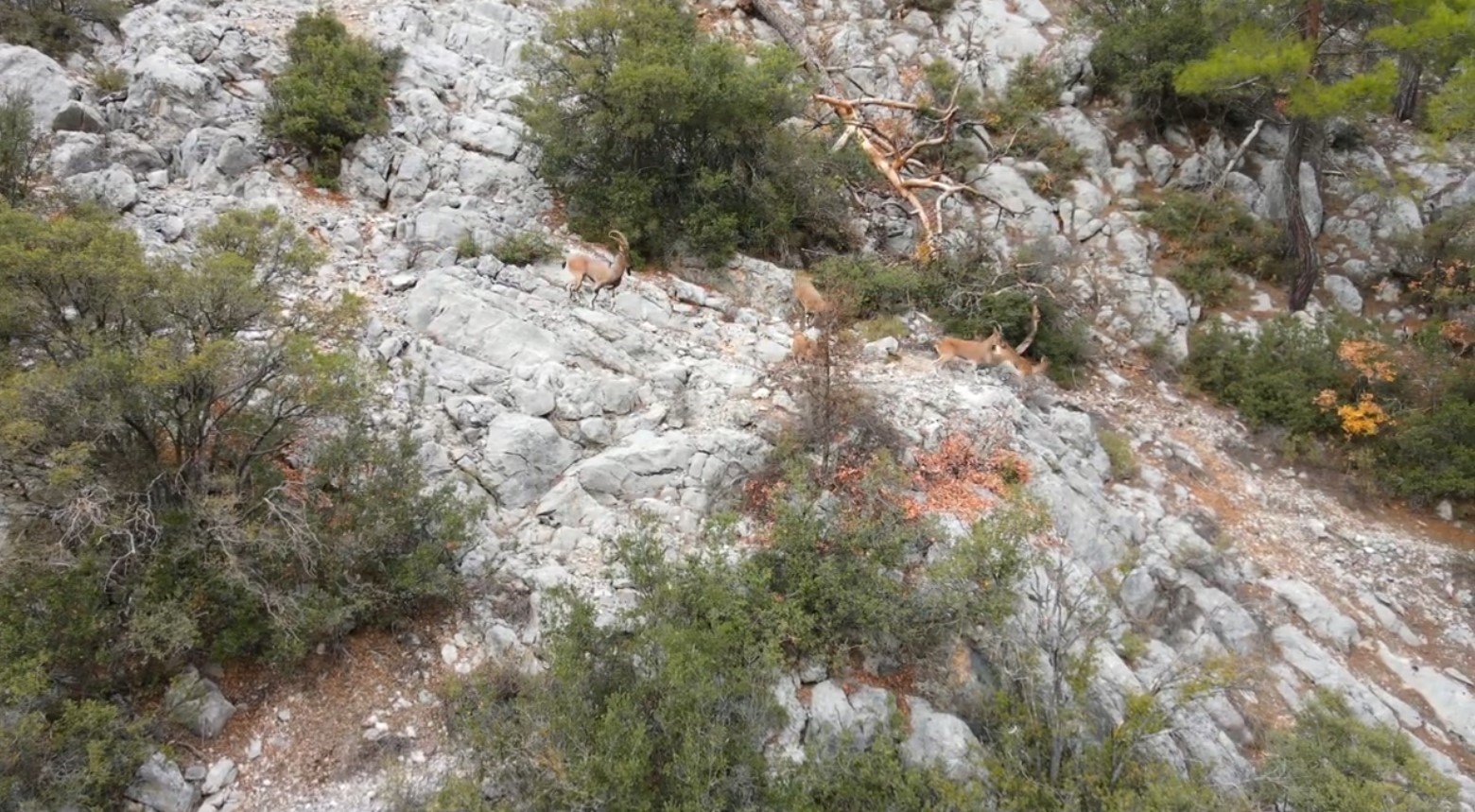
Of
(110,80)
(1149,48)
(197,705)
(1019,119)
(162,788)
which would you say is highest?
(1149,48)

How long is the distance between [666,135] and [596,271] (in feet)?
8.78

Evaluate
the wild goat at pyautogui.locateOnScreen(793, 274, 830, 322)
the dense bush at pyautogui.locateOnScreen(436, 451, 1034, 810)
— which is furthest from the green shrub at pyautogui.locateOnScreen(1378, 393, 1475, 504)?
the wild goat at pyautogui.locateOnScreen(793, 274, 830, 322)

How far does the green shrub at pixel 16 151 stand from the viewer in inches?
314

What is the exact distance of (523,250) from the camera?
31.0 ft

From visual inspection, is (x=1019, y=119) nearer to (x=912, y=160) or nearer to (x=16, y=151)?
(x=912, y=160)

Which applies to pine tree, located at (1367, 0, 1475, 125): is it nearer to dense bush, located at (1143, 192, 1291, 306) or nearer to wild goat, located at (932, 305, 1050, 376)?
dense bush, located at (1143, 192, 1291, 306)

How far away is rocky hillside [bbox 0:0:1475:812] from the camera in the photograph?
608 cm

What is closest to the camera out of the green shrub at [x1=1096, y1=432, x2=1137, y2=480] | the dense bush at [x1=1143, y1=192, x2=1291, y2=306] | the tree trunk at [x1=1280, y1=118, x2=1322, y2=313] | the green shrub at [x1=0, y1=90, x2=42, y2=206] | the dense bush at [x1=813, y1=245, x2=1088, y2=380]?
the green shrub at [x1=0, y1=90, x2=42, y2=206]

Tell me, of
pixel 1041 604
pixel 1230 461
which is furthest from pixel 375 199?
pixel 1230 461

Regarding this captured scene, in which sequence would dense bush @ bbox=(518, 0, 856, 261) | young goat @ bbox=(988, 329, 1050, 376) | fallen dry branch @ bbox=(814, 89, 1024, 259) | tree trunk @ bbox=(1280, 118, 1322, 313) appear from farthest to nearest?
1. tree trunk @ bbox=(1280, 118, 1322, 313)
2. fallen dry branch @ bbox=(814, 89, 1024, 259)
3. dense bush @ bbox=(518, 0, 856, 261)
4. young goat @ bbox=(988, 329, 1050, 376)

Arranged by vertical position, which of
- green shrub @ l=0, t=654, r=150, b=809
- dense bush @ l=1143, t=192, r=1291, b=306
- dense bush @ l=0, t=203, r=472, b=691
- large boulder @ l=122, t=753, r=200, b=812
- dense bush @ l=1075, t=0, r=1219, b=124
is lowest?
large boulder @ l=122, t=753, r=200, b=812

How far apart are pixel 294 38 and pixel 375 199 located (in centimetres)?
304

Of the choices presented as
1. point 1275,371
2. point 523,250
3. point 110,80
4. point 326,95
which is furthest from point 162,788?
point 1275,371

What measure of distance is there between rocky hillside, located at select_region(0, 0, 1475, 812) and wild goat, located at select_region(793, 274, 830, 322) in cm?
34
